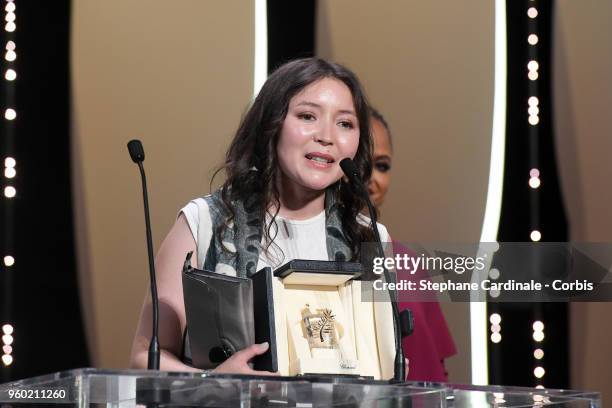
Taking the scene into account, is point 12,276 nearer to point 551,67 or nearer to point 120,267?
point 120,267

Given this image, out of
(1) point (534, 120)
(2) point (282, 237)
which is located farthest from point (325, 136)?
(1) point (534, 120)

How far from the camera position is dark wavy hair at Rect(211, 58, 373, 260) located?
262 centimetres

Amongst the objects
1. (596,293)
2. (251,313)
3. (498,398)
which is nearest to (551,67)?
(596,293)

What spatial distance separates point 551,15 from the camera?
349cm

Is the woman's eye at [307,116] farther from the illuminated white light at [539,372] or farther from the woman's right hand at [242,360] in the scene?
the illuminated white light at [539,372]

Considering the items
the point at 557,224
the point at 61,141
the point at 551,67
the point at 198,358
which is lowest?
the point at 198,358

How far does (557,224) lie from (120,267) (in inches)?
A: 57.6

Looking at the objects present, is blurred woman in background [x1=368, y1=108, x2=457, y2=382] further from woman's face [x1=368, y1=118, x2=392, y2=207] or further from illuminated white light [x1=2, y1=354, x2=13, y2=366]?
illuminated white light [x1=2, y1=354, x2=13, y2=366]

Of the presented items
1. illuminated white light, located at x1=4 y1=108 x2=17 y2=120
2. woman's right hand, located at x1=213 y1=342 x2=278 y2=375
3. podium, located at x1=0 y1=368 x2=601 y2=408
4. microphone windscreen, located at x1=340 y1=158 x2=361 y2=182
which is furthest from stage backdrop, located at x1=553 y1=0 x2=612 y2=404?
podium, located at x1=0 y1=368 x2=601 y2=408

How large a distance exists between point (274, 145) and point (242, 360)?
81cm

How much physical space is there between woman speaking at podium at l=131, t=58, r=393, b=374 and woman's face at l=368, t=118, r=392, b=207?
669mm

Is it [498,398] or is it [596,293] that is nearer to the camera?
[498,398]

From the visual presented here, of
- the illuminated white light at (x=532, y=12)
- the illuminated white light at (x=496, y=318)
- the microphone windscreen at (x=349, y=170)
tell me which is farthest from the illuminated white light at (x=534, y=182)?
the microphone windscreen at (x=349, y=170)

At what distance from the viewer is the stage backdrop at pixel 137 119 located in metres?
3.36
